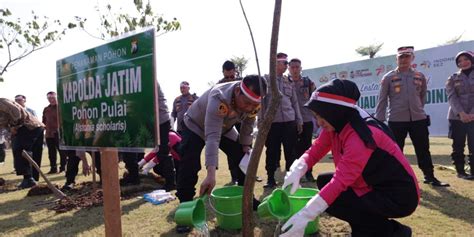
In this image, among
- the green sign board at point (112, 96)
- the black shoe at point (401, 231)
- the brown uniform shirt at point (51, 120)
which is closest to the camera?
the green sign board at point (112, 96)

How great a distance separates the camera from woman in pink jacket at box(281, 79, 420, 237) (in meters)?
2.14

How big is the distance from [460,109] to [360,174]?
392cm

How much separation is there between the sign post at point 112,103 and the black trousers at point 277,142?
2.93 m

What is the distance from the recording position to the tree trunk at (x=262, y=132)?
2.21 metres

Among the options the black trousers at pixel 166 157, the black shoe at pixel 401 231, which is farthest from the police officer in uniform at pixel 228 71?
the black shoe at pixel 401 231

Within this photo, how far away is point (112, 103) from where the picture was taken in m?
2.30

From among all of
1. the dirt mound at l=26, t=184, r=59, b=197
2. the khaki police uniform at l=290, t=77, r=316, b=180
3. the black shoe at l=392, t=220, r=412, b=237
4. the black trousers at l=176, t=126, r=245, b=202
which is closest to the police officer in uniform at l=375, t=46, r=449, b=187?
the khaki police uniform at l=290, t=77, r=316, b=180

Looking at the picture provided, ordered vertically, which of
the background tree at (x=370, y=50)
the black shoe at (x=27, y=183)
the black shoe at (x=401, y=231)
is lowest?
the black shoe at (x=27, y=183)

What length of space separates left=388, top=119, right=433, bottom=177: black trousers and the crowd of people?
12mm

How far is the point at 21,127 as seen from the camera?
6441 mm

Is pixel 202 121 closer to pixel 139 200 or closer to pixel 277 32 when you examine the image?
pixel 277 32

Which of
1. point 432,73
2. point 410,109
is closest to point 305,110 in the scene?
point 410,109

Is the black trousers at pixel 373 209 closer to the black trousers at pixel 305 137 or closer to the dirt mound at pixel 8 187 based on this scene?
the black trousers at pixel 305 137

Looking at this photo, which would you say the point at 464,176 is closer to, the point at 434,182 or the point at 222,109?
the point at 434,182
